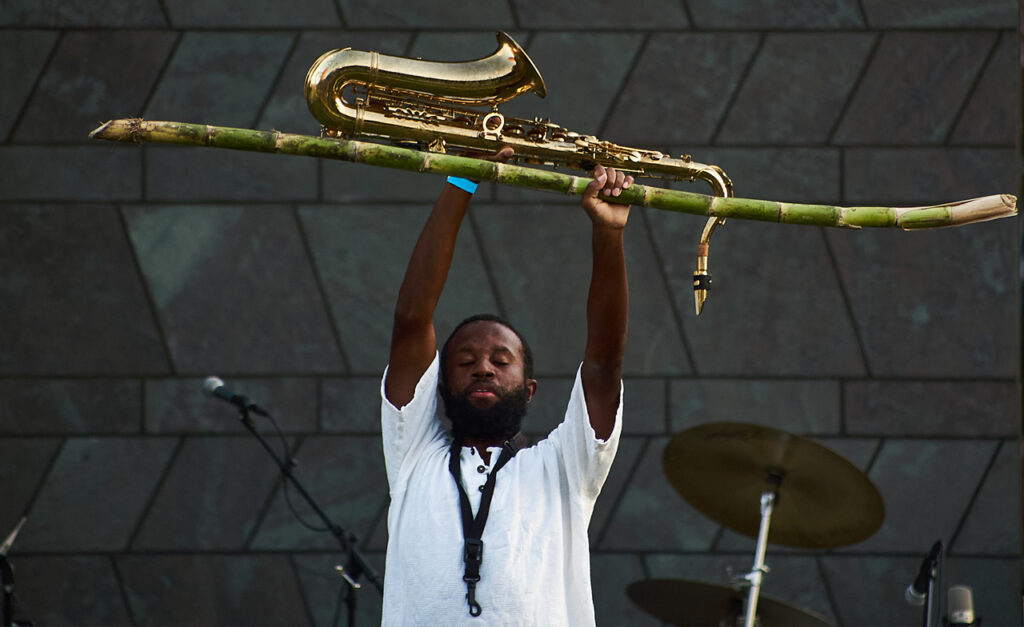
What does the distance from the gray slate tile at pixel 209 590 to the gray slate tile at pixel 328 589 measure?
0.18 feet

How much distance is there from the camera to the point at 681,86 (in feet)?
20.4

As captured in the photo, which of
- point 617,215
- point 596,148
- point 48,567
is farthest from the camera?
point 48,567

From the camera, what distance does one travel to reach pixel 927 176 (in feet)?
20.2

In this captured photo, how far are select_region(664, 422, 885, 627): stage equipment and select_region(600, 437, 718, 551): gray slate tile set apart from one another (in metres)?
1.17

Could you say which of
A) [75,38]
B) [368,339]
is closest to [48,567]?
[368,339]

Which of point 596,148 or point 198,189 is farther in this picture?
point 198,189

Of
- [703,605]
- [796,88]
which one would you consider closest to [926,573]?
[703,605]

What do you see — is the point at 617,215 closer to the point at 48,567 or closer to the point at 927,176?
the point at 927,176

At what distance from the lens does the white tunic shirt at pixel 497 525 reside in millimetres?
3322

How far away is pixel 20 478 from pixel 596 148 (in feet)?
12.9

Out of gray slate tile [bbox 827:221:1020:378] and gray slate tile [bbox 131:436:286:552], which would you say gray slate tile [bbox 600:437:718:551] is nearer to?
gray slate tile [bbox 827:221:1020:378]

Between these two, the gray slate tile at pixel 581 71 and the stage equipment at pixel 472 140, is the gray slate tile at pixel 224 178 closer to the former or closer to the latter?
the gray slate tile at pixel 581 71

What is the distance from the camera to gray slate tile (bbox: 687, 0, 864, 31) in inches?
245

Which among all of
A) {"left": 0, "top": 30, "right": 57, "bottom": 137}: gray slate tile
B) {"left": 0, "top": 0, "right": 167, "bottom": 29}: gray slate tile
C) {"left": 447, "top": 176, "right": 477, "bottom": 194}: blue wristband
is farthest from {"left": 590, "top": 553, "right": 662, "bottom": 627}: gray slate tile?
{"left": 0, "top": 30, "right": 57, "bottom": 137}: gray slate tile
